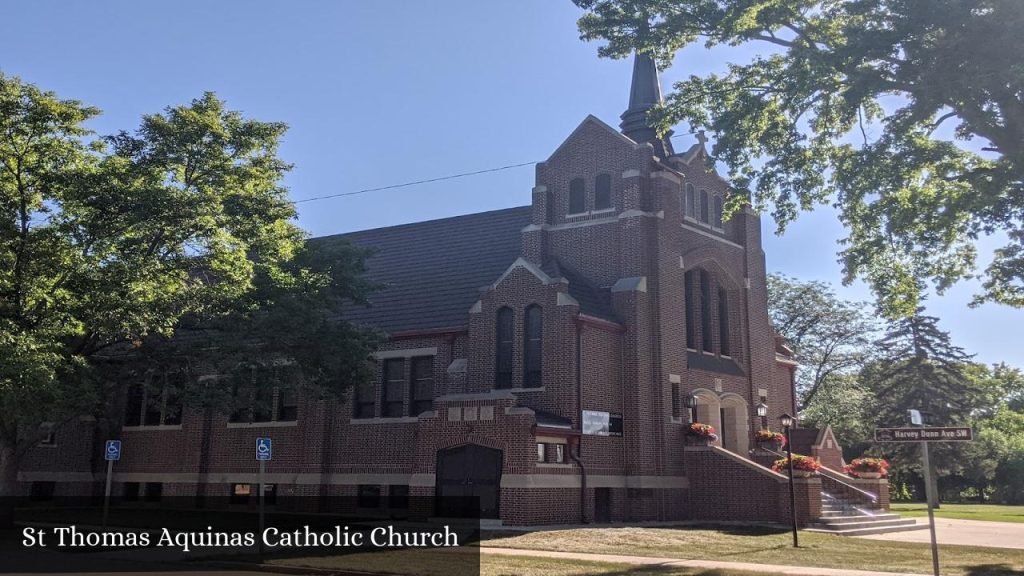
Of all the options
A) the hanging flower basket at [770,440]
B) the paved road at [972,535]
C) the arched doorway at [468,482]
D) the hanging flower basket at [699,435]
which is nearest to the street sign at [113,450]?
the arched doorway at [468,482]

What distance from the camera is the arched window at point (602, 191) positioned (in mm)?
29873

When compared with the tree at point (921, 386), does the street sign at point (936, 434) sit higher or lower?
lower

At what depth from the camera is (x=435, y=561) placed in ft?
51.4

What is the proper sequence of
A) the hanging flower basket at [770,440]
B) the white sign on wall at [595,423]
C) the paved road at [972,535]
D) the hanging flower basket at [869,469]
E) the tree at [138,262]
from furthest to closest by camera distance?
the hanging flower basket at [869,469] → the hanging flower basket at [770,440] → the white sign on wall at [595,423] → the paved road at [972,535] → the tree at [138,262]

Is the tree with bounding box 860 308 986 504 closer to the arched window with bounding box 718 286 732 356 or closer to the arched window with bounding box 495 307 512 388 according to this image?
the arched window with bounding box 718 286 732 356

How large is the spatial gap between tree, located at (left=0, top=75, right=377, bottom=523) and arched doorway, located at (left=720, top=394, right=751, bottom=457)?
13964 millimetres

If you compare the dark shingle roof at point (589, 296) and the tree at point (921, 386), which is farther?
the tree at point (921, 386)

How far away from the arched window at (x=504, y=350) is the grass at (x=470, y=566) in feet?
33.5

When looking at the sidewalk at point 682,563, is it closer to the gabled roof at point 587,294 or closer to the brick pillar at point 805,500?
the brick pillar at point 805,500

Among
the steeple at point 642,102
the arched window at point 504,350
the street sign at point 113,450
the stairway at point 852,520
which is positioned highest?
the steeple at point 642,102

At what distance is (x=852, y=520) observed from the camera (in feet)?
84.9

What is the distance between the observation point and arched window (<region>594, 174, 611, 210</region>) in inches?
1176

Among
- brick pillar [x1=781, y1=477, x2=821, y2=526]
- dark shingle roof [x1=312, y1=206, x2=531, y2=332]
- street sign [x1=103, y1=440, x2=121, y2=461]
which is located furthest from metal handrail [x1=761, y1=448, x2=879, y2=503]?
street sign [x1=103, y1=440, x2=121, y2=461]

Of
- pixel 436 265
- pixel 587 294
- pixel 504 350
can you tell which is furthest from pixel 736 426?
pixel 436 265
